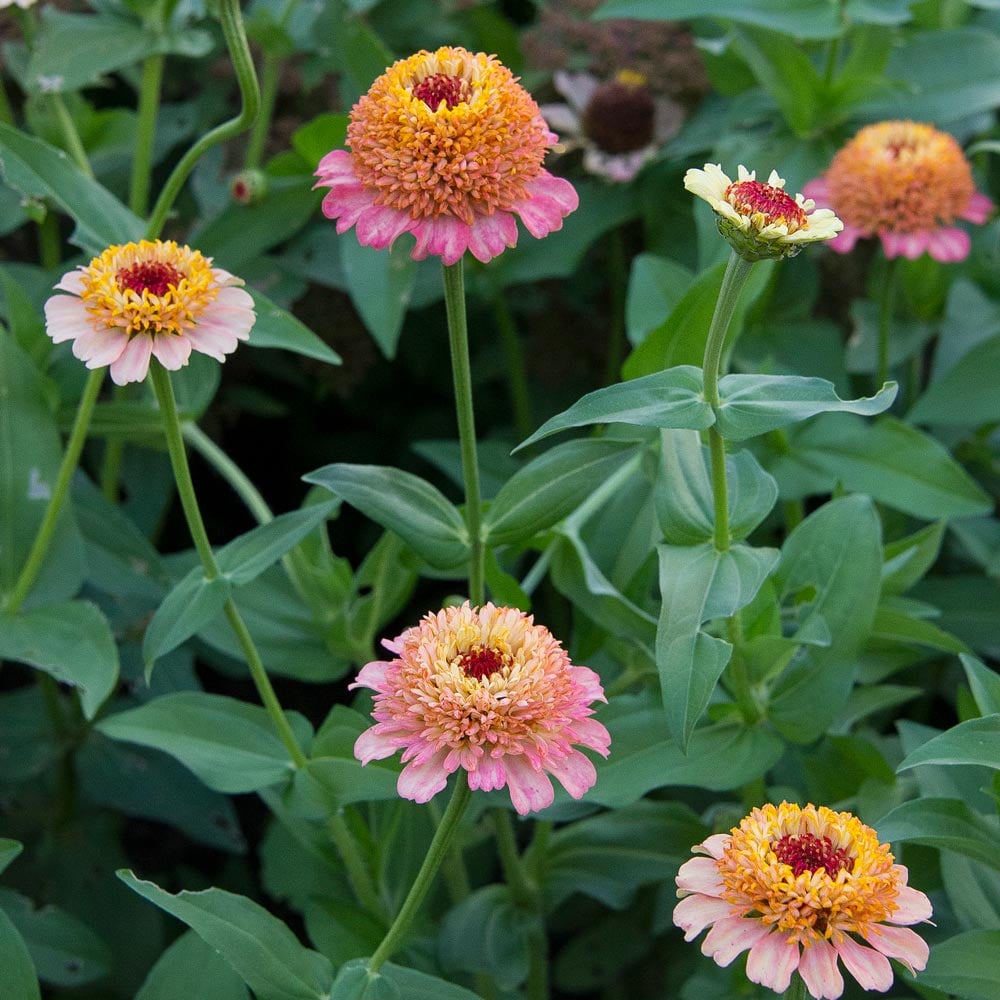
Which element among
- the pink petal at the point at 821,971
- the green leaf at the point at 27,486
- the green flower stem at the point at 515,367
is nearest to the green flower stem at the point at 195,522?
the green leaf at the point at 27,486

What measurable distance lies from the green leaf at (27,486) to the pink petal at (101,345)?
32 centimetres

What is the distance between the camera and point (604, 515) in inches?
39.9

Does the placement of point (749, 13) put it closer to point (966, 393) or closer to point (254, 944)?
point (966, 393)

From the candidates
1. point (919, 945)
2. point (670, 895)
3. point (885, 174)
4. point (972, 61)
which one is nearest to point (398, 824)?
point (670, 895)

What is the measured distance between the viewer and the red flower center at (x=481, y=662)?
60 cm

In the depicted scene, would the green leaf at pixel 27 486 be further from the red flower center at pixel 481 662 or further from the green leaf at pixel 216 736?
the red flower center at pixel 481 662

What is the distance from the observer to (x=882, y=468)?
1081mm

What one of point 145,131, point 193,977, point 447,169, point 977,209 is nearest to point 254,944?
point 193,977

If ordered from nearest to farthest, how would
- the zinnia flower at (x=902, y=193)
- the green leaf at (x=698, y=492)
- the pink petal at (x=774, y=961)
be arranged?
the pink petal at (x=774, y=961) → the green leaf at (x=698, y=492) → the zinnia flower at (x=902, y=193)

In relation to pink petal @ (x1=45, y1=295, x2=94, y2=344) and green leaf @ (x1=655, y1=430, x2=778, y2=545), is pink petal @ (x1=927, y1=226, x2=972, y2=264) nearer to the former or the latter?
green leaf @ (x1=655, y1=430, x2=778, y2=545)

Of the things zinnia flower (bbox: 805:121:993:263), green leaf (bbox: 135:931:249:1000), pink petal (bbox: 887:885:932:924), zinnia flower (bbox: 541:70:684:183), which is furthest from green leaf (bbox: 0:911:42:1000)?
zinnia flower (bbox: 541:70:684:183)

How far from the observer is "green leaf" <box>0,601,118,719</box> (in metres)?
0.88

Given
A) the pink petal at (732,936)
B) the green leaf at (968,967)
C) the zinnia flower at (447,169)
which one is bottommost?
the green leaf at (968,967)

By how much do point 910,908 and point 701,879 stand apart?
0.10 meters
